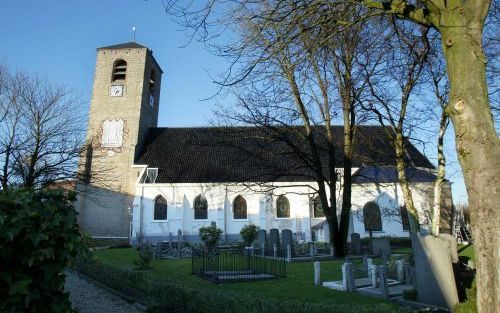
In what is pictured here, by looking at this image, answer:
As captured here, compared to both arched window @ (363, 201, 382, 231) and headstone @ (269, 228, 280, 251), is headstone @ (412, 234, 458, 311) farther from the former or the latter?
arched window @ (363, 201, 382, 231)

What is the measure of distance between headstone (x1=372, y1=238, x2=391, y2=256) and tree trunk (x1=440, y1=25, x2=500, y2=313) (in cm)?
1446

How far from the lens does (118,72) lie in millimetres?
38594

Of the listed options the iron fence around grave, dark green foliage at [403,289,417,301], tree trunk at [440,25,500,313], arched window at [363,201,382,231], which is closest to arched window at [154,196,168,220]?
arched window at [363,201,382,231]

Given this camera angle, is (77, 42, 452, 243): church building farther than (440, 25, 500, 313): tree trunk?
Yes

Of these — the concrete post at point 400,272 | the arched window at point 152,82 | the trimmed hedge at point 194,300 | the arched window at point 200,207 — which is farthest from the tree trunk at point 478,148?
the arched window at point 152,82

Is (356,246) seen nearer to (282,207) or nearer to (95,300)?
(282,207)

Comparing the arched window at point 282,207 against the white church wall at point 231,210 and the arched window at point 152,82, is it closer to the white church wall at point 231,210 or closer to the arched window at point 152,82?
the white church wall at point 231,210

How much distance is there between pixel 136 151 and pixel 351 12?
31.8 m

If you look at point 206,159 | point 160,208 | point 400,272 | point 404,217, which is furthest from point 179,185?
point 400,272

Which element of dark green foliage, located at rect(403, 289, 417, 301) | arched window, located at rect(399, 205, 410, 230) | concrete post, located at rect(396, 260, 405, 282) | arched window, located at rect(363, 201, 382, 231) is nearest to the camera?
dark green foliage, located at rect(403, 289, 417, 301)

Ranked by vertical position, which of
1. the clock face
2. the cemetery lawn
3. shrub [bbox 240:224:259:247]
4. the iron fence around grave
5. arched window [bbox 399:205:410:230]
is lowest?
the cemetery lawn

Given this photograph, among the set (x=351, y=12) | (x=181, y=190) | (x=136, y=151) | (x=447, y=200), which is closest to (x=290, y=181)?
(x=181, y=190)

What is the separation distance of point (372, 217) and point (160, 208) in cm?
1758

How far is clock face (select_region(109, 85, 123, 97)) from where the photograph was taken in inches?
1486
